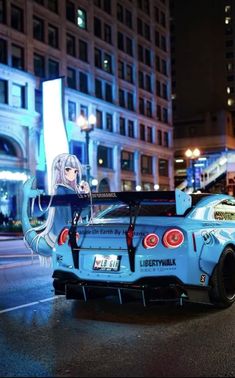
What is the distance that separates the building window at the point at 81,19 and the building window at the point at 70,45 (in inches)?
67.9

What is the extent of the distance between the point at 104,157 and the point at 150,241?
44.2m

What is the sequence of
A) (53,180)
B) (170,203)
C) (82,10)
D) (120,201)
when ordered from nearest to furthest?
(120,201) < (170,203) < (53,180) < (82,10)

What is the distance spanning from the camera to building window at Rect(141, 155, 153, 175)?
5778 centimetres

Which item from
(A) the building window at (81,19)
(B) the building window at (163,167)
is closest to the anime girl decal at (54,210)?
(A) the building window at (81,19)

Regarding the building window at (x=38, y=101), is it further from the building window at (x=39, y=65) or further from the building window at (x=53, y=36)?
the building window at (x=53, y=36)

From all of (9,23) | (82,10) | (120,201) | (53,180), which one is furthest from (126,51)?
(120,201)

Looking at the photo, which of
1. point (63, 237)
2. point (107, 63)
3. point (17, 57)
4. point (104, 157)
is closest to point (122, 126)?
point (104, 157)

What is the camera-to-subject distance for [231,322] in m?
6.48

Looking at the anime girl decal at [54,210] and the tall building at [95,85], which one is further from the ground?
the tall building at [95,85]

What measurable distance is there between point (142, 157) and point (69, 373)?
53.1m

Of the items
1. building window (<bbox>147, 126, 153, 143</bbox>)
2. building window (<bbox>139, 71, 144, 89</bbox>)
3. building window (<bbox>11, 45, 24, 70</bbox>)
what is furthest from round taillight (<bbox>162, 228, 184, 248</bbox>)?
building window (<bbox>139, 71, 144, 89</bbox>)

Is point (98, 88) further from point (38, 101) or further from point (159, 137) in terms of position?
point (159, 137)

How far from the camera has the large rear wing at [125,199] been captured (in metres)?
6.71

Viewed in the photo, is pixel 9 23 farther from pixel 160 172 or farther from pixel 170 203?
pixel 170 203
